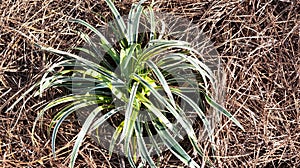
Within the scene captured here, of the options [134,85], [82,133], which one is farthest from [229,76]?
[82,133]

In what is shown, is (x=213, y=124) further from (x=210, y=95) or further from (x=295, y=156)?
(x=295, y=156)

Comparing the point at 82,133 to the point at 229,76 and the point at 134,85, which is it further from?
the point at 229,76

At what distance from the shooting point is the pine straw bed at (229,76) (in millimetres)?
1590

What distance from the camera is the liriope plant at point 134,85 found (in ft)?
4.81

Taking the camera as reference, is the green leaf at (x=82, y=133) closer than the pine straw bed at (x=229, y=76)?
Yes

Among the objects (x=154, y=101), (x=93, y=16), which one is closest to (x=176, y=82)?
(x=154, y=101)

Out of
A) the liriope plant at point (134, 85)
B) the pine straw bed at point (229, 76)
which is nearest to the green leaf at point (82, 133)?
the liriope plant at point (134, 85)

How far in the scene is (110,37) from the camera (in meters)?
1.62

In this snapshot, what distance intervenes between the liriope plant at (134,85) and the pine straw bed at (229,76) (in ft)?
0.26

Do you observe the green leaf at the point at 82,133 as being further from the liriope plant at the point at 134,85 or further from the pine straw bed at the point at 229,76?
the pine straw bed at the point at 229,76

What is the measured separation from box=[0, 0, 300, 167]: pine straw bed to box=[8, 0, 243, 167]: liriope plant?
8 cm

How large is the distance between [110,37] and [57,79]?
0.23 meters

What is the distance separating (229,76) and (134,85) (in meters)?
0.35

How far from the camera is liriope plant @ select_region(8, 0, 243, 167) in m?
1.47
